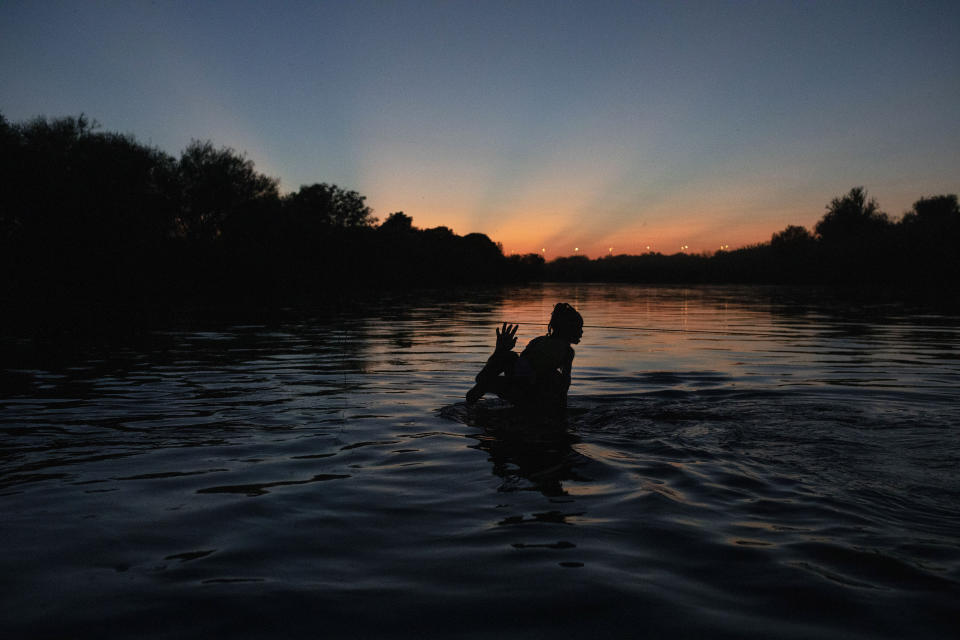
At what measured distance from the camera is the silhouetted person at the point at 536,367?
875 centimetres

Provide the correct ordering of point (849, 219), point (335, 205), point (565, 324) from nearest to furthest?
1. point (565, 324)
2. point (335, 205)
3. point (849, 219)

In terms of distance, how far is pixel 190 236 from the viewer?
63.1m

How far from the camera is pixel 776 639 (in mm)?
3162

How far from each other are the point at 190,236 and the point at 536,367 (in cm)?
6223

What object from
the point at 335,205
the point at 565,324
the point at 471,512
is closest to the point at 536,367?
the point at 565,324

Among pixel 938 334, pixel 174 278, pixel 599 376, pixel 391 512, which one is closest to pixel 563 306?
pixel 391 512

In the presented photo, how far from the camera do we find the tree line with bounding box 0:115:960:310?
1683 inches

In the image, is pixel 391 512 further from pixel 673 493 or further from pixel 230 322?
pixel 230 322

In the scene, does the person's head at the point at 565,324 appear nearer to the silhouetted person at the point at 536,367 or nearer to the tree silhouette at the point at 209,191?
the silhouetted person at the point at 536,367

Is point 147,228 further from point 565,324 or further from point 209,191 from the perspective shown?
point 565,324

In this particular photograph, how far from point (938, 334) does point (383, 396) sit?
2195cm

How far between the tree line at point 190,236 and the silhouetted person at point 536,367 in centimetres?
4242

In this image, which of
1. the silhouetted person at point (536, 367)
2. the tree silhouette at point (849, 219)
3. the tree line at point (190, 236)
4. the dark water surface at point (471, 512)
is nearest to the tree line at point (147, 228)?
the tree line at point (190, 236)

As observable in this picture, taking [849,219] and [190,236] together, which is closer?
[190,236]
